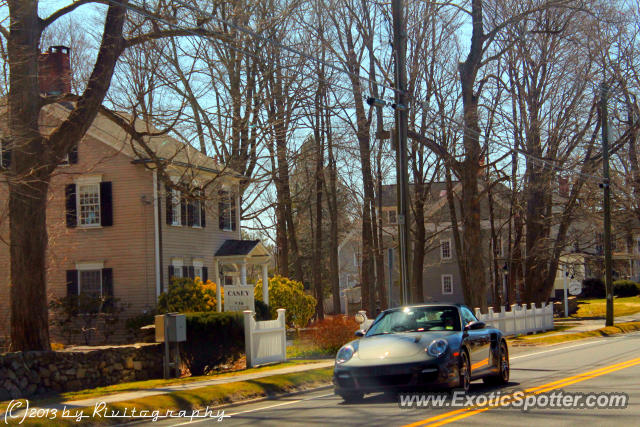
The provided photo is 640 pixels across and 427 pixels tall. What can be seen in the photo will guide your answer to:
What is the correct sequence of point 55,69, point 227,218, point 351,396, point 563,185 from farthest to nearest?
point 563,185, point 227,218, point 55,69, point 351,396

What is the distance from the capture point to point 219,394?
14.0 meters

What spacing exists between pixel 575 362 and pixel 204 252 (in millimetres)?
19296

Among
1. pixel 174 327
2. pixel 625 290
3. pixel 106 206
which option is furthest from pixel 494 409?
pixel 625 290

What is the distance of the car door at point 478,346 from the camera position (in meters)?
12.5

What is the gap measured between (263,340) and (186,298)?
9.00m

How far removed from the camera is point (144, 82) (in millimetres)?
19203

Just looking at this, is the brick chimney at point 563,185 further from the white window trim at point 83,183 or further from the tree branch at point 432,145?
the white window trim at point 83,183

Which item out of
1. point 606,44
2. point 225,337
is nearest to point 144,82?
point 225,337

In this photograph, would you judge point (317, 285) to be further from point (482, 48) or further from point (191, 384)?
point (191, 384)

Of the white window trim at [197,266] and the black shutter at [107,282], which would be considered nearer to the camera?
the black shutter at [107,282]

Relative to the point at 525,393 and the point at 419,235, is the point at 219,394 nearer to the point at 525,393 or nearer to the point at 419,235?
the point at 525,393

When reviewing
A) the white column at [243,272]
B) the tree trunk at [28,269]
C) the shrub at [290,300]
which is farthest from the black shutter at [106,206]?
the tree trunk at [28,269]

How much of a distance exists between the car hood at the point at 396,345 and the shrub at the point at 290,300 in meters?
21.6

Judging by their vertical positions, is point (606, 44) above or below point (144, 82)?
above
